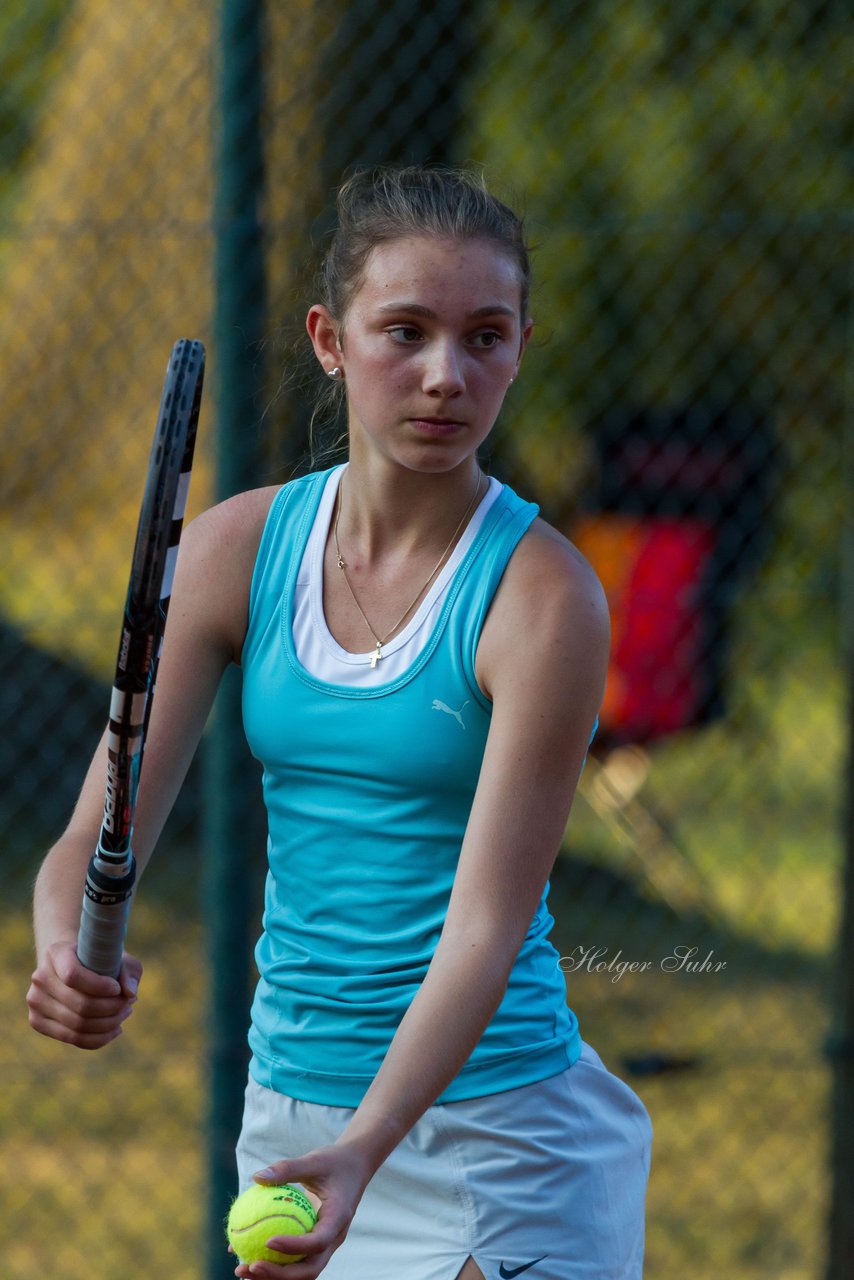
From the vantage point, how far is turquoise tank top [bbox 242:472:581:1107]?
68.8 inches

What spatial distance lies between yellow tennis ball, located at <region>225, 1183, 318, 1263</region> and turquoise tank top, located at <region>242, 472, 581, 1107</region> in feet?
0.60

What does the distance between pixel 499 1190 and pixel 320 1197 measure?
38 centimetres

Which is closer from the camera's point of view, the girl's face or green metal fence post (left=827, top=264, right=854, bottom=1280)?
the girl's face

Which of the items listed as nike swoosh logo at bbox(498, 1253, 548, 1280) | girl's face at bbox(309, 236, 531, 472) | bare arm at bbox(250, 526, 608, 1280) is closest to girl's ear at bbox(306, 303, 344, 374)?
girl's face at bbox(309, 236, 531, 472)

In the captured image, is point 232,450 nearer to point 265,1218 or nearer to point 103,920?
point 103,920

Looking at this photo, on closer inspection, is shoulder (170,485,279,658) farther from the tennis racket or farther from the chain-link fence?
the chain-link fence

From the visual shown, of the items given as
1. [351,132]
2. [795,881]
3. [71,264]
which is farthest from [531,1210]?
[795,881]

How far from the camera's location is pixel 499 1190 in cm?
177

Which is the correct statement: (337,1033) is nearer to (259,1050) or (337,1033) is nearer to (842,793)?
(259,1050)

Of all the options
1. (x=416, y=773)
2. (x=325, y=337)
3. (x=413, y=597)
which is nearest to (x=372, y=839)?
(x=416, y=773)

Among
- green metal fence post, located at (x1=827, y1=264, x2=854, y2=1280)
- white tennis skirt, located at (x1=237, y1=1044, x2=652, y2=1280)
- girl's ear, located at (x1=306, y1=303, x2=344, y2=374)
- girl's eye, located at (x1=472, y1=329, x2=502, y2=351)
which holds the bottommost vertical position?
Result: green metal fence post, located at (x1=827, y1=264, x2=854, y2=1280)

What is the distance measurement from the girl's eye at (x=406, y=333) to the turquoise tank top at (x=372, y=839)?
0.21m

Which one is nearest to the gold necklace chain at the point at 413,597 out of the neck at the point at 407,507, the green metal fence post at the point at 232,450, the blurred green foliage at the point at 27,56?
the neck at the point at 407,507

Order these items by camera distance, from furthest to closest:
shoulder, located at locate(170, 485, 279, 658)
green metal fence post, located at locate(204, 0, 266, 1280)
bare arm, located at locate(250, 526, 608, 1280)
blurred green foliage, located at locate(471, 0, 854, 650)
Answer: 1. blurred green foliage, located at locate(471, 0, 854, 650)
2. green metal fence post, located at locate(204, 0, 266, 1280)
3. shoulder, located at locate(170, 485, 279, 658)
4. bare arm, located at locate(250, 526, 608, 1280)
